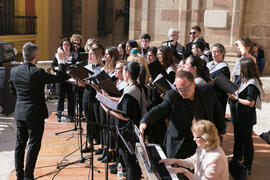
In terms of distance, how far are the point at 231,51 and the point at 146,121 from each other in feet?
23.2

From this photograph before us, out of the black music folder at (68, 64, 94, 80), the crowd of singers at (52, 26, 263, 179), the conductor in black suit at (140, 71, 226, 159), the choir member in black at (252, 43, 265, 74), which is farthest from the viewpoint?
the choir member in black at (252, 43, 265, 74)

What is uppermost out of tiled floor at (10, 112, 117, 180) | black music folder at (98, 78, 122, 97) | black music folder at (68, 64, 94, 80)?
black music folder at (68, 64, 94, 80)

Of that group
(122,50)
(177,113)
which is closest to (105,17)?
(122,50)

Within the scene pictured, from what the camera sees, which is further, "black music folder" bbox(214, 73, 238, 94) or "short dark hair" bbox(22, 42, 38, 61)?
"black music folder" bbox(214, 73, 238, 94)

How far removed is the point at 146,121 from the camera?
3.83 meters

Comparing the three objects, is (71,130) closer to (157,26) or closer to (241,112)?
(241,112)

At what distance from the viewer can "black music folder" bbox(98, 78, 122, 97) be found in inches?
187

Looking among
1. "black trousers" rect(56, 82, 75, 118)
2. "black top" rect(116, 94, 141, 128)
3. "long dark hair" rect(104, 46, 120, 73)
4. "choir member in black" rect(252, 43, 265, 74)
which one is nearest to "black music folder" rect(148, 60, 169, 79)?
"long dark hair" rect(104, 46, 120, 73)

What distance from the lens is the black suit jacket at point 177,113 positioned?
12.7ft

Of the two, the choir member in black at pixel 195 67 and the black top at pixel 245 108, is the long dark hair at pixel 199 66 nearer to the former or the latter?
the choir member in black at pixel 195 67

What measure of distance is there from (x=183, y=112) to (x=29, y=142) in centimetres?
217

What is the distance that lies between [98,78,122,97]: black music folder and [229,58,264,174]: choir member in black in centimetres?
159

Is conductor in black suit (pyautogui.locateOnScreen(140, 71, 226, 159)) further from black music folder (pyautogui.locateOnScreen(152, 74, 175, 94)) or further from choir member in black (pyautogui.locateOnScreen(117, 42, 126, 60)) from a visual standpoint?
choir member in black (pyautogui.locateOnScreen(117, 42, 126, 60))

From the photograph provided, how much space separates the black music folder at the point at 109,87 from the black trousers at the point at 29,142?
36.2 inches
